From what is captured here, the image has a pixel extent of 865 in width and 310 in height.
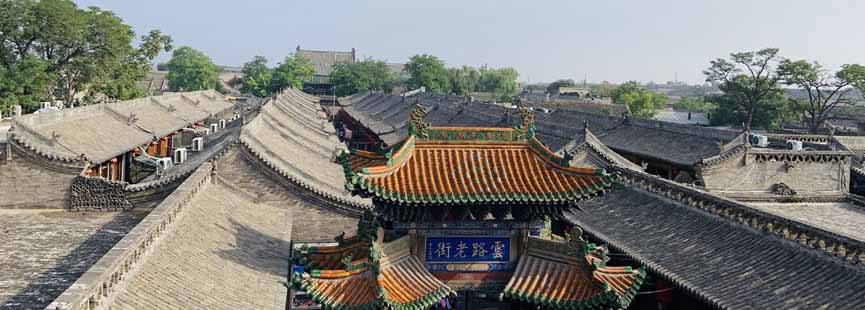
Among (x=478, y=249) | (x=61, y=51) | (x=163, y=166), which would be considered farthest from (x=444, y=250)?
(x=61, y=51)

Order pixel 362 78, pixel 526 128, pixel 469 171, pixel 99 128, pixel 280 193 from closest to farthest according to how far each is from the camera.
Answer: pixel 469 171 → pixel 526 128 → pixel 280 193 → pixel 99 128 → pixel 362 78

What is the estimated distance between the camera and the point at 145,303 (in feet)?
34.0

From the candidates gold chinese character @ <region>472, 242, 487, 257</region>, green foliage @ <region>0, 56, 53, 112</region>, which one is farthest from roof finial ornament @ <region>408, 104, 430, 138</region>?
green foliage @ <region>0, 56, 53, 112</region>

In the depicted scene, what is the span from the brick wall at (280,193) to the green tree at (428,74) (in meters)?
89.8

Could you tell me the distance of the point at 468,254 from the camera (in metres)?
11.3

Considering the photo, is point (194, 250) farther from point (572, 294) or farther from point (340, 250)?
point (572, 294)

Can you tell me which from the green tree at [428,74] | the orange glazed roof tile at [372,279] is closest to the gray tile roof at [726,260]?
the orange glazed roof tile at [372,279]

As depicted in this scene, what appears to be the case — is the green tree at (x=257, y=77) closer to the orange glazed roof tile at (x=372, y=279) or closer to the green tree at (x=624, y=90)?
the green tree at (x=624, y=90)

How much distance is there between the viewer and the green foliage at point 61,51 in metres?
44.8

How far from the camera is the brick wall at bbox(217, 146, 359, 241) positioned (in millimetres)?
19812

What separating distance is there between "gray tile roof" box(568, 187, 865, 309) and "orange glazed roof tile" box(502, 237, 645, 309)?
2.12 m

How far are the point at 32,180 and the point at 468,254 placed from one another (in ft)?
56.4

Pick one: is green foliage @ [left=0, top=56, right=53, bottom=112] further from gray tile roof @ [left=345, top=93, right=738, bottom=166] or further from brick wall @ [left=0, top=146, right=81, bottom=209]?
brick wall @ [left=0, top=146, right=81, bottom=209]

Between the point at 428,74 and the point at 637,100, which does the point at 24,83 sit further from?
the point at 428,74
